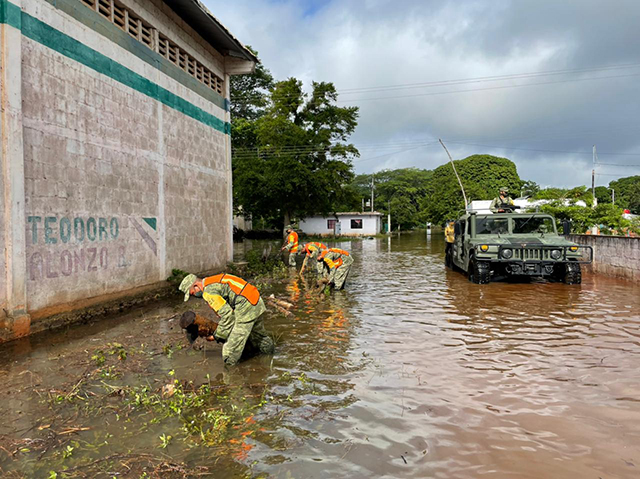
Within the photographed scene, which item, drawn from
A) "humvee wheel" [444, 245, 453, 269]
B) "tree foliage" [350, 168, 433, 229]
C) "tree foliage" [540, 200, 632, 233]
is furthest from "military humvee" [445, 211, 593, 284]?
"tree foliage" [350, 168, 433, 229]

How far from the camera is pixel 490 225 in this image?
42.9 ft

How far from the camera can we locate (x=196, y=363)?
5926 millimetres

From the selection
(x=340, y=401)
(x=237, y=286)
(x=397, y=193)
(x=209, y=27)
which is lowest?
(x=340, y=401)

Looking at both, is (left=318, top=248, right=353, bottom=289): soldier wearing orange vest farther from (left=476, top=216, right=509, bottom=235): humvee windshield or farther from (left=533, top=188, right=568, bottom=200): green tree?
(left=533, top=188, right=568, bottom=200): green tree

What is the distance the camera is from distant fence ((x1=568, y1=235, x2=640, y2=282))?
12.1 meters

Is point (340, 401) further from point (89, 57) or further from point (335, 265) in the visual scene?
point (89, 57)

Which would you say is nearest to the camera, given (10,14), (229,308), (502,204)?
(229,308)

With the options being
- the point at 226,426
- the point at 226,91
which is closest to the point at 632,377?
the point at 226,426

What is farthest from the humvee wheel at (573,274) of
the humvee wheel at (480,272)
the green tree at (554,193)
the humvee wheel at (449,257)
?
the green tree at (554,193)

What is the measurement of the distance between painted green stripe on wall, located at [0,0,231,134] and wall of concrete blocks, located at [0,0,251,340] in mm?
22

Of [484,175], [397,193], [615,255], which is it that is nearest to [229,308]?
[615,255]

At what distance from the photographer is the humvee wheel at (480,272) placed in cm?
1184

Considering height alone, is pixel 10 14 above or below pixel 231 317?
above

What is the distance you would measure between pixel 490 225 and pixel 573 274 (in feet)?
8.33
